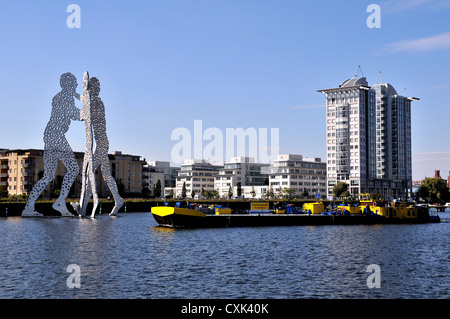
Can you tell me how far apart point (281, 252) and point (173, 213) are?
108ft

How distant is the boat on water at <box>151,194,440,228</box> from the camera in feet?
286

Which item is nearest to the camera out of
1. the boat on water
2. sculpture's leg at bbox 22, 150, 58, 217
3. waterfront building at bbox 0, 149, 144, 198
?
the boat on water

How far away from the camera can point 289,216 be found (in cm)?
9819

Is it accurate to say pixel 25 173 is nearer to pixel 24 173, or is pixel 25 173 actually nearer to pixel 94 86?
pixel 24 173

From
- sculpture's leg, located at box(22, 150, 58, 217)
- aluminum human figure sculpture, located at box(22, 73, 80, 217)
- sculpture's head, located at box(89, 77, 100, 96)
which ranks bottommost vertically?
sculpture's leg, located at box(22, 150, 58, 217)

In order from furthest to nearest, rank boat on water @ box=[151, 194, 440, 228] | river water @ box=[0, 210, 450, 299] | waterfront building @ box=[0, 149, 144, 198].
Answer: waterfront building @ box=[0, 149, 144, 198], boat on water @ box=[151, 194, 440, 228], river water @ box=[0, 210, 450, 299]

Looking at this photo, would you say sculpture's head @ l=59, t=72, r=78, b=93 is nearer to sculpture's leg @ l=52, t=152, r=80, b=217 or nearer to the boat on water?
sculpture's leg @ l=52, t=152, r=80, b=217

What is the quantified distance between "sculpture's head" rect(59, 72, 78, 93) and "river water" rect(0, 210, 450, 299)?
133 ft

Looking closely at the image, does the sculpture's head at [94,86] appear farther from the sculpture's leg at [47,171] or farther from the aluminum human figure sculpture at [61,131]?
the sculpture's leg at [47,171]

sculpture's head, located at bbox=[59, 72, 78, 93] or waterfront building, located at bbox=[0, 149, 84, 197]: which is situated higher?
sculpture's head, located at bbox=[59, 72, 78, 93]

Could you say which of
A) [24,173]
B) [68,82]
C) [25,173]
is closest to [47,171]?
[68,82]

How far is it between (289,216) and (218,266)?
5541 centimetres

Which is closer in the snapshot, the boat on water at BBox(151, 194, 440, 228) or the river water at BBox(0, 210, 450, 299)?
the river water at BBox(0, 210, 450, 299)

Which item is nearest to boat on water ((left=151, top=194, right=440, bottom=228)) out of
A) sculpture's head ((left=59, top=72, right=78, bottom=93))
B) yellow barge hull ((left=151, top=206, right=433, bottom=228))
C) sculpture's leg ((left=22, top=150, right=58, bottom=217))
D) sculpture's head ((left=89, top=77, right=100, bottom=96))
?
yellow barge hull ((left=151, top=206, right=433, bottom=228))
